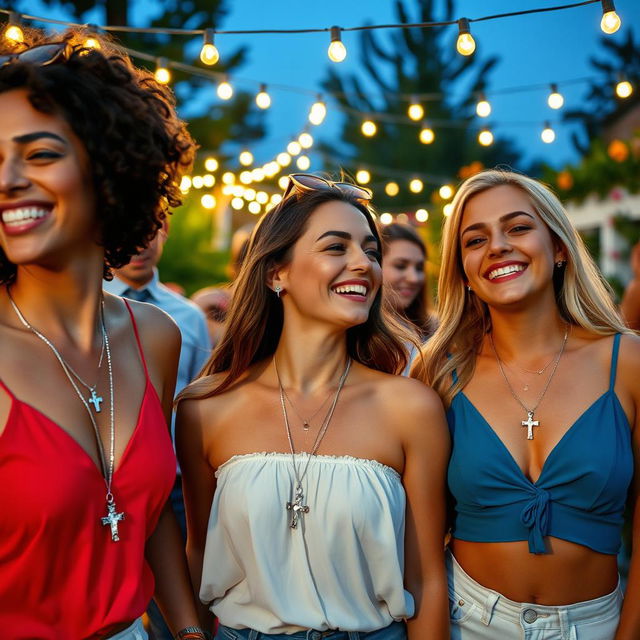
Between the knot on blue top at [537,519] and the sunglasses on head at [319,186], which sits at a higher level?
the sunglasses on head at [319,186]

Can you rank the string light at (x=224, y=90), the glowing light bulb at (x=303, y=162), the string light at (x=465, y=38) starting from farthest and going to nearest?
the glowing light bulb at (x=303, y=162) < the string light at (x=224, y=90) < the string light at (x=465, y=38)

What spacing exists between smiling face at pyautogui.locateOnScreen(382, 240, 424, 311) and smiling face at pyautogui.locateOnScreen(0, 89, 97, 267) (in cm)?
290

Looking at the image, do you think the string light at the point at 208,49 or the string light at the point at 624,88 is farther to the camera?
the string light at the point at 624,88

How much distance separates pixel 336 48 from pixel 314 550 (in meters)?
2.82

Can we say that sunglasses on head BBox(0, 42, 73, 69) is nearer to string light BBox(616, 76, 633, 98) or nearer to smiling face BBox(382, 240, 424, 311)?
smiling face BBox(382, 240, 424, 311)

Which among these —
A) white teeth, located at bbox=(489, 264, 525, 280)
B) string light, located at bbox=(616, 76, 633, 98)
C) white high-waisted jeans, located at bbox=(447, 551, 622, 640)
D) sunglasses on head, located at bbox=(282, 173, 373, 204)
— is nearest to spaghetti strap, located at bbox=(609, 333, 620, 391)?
white teeth, located at bbox=(489, 264, 525, 280)

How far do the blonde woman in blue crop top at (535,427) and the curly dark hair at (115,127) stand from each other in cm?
115

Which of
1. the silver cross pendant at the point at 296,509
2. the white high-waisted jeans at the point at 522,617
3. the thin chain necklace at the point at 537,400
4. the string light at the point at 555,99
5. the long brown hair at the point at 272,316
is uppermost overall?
the string light at the point at 555,99

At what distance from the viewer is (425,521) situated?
238cm

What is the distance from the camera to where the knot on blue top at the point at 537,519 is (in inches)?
93.7

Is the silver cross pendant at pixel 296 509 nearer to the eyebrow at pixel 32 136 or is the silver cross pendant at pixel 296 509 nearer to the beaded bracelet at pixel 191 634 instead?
the beaded bracelet at pixel 191 634

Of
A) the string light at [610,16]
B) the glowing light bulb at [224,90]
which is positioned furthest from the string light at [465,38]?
the glowing light bulb at [224,90]

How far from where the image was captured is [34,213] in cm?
191

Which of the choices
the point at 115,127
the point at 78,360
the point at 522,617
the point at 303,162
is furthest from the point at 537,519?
the point at 303,162
